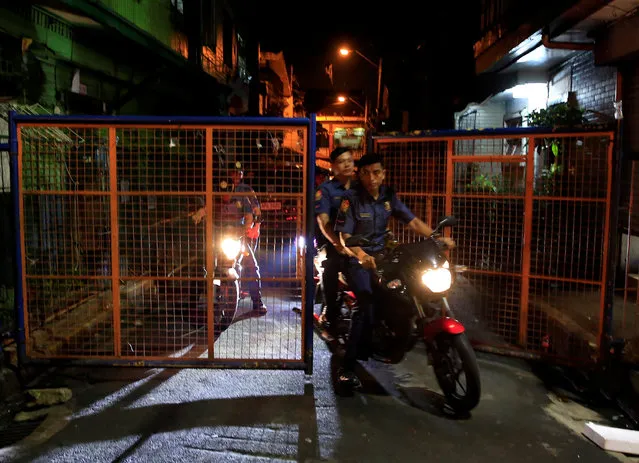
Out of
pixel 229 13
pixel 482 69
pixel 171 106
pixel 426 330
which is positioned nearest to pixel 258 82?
pixel 229 13

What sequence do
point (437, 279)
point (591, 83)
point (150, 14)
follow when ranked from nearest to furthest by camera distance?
1. point (437, 279)
2. point (591, 83)
3. point (150, 14)

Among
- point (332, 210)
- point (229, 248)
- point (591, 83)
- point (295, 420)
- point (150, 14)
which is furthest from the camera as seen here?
point (150, 14)

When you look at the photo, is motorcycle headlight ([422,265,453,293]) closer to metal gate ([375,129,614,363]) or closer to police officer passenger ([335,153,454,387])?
police officer passenger ([335,153,454,387])

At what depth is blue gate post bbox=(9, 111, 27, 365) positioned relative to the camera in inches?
183

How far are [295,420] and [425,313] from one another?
147 cm

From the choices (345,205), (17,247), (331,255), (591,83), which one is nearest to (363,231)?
(345,205)

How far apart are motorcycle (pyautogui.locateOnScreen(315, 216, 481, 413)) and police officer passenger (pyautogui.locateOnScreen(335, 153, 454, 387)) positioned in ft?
0.47

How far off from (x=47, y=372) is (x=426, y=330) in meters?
3.85

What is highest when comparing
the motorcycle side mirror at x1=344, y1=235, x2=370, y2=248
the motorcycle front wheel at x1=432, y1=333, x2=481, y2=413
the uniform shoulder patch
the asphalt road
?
the uniform shoulder patch

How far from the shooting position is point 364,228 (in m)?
4.97

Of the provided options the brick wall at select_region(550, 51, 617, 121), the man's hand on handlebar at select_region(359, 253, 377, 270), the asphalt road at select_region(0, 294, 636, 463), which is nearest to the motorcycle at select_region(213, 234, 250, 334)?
the asphalt road at select_region(0, 294, 636, 463)

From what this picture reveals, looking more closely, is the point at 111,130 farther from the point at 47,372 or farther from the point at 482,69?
the point at 482,69

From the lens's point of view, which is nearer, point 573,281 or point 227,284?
point 573,281

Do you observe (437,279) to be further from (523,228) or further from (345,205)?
(523,228)
